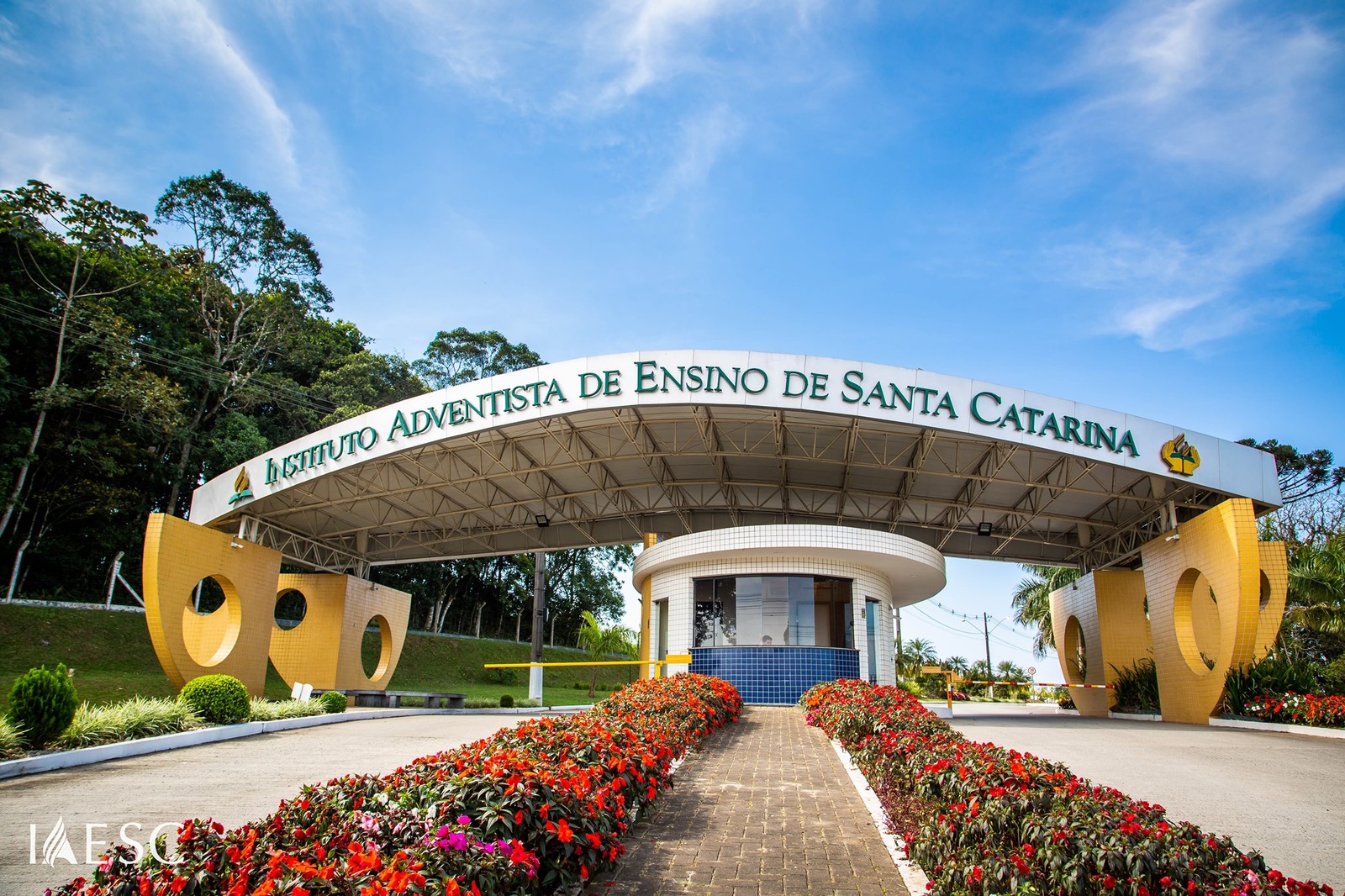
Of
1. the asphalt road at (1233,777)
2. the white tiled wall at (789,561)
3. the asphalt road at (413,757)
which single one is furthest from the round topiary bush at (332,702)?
the asphalt road at (1233,777)

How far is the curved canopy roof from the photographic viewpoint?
16.4 meters

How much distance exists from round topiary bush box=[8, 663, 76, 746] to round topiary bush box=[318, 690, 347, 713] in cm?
749

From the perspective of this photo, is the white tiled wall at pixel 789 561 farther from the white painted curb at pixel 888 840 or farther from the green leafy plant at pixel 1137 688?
the white painted curb at pixel 888 840

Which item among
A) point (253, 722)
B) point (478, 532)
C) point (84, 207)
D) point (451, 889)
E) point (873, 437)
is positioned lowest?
point (253, 722)

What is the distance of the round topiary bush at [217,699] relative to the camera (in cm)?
1285

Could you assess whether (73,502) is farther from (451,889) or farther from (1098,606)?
(1098,606)

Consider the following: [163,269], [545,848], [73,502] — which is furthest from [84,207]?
[545,848]

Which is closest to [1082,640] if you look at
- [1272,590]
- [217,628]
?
[1272,590]

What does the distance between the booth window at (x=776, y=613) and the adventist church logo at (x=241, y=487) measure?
1206 centimetres

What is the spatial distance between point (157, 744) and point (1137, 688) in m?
22.7

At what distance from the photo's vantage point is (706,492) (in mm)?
23891

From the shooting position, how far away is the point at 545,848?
4051 millimetres

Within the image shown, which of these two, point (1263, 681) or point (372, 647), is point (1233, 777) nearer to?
point (1263, 681)

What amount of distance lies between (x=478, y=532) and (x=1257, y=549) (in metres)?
20.8
